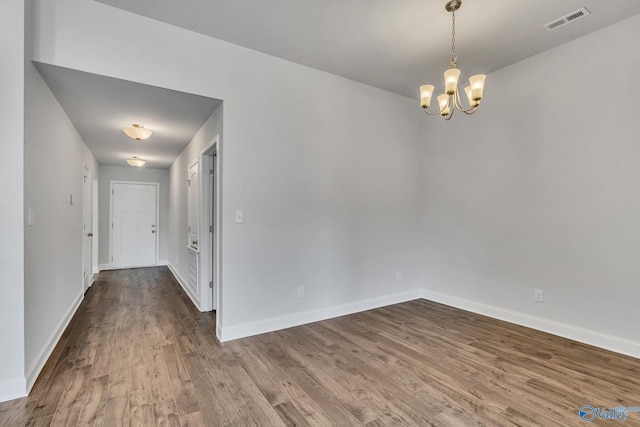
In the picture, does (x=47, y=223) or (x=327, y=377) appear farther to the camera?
(x=47, y=223)

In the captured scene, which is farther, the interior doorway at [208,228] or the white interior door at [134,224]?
the white interior door at [134,224]

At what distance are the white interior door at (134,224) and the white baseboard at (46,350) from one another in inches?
134

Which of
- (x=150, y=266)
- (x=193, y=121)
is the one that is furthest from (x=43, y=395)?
(x=150, y=266)

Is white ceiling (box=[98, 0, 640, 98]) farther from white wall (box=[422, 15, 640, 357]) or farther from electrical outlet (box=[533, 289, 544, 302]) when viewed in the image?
electrical outlet (box=[533, 289, 544, 302])

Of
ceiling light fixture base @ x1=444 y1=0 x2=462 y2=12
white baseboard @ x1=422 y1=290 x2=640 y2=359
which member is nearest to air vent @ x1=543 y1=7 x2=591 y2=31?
ceiling light fixture base @ x1=444 y1=0 x2=462 y2=12

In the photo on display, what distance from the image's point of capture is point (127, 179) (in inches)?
271

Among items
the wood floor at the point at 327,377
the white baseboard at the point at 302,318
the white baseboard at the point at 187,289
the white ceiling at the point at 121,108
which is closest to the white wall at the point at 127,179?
the white baseboard at the point at 187,289

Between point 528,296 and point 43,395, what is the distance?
14.2 feet

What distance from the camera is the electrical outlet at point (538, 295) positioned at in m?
3.16

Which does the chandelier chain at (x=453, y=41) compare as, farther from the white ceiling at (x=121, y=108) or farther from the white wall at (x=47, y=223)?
the white wall at (x=47, y=223)

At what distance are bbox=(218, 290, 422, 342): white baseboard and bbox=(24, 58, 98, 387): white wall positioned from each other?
1.42 metres
